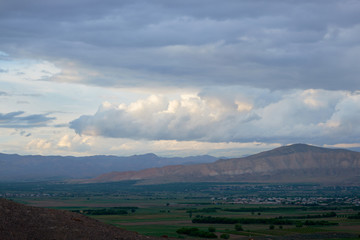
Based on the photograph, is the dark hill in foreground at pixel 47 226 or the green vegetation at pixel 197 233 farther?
the green vegetation at pixel 197 233

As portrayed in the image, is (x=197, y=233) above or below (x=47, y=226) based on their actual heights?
below

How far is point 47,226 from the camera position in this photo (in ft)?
161

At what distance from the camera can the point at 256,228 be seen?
9625 centimetres

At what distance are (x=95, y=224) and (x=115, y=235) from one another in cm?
395

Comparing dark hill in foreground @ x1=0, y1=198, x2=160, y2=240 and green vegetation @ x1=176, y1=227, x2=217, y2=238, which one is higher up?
dark hill in foreground @ x1=0, y1=198, x2=160, y2=240

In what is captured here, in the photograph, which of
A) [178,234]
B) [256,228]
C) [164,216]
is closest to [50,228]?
[178,234]

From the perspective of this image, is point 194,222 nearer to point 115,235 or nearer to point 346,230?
point 346,230

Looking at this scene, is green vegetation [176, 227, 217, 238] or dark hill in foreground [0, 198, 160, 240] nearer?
dark hill in foreground [0, 198, 160, 240]

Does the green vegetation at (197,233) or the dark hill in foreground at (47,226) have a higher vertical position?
the dark hill in foreground at (47,226)

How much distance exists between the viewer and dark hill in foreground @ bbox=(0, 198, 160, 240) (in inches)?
1838

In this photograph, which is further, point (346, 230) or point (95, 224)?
point (346, 230)

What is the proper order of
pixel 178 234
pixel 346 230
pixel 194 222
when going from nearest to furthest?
pixel 178 234 < pixel 346 230 < pixel 194 222

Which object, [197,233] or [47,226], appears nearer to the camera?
[47,226]

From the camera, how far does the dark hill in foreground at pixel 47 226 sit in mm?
46684
